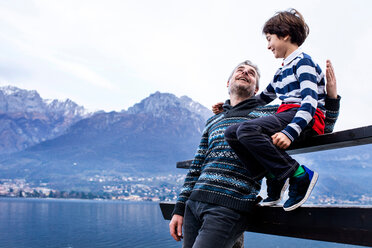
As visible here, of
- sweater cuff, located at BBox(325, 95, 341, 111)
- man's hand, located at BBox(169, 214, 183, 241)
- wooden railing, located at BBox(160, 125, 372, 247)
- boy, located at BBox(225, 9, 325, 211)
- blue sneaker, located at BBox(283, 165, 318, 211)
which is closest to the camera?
wooden railing, located at BBox(160, 125, 372, 247)

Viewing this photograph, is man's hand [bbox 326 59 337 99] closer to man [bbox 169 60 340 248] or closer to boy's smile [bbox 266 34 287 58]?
man [bbox 169 60 340 248]

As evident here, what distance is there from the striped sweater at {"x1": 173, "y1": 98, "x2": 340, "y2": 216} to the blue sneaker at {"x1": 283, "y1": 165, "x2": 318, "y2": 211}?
1.09 ft

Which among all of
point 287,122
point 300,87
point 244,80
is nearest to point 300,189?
point 287,122

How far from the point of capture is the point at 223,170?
89.3 inches

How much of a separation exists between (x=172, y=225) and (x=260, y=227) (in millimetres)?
710

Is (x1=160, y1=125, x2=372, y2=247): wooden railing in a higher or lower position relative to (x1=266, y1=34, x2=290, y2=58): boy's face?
lower

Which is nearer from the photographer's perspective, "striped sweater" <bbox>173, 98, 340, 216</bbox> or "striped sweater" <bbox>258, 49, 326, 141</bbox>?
"striped sweater" <bbox>258, 49, 326, 141</bbox>

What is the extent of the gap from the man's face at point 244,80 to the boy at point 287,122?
0.62ft

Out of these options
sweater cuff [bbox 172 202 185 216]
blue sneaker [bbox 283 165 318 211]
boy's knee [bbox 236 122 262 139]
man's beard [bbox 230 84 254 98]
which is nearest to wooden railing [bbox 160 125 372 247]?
blue sneaker [bbox 283 165 318 211]

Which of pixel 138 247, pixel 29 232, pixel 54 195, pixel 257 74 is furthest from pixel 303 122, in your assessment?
pixel 54 195

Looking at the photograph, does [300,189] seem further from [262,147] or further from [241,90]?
[241,90]

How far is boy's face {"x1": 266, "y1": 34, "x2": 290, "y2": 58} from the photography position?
7.82ft

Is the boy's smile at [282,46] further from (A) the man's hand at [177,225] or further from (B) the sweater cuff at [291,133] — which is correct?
(A) the man's hand at [177,225]

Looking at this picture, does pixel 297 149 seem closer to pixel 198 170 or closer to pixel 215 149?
pixel 215 149
